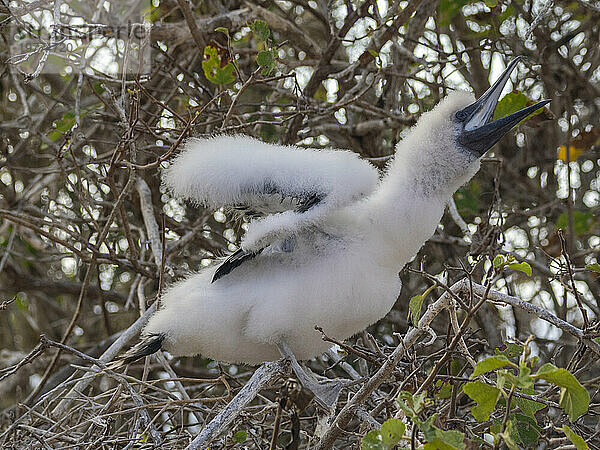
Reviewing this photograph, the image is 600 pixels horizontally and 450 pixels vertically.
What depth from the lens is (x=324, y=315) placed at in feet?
5.84

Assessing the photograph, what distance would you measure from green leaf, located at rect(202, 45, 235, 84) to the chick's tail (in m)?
0.83

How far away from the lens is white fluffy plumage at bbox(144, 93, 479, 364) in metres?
1.75

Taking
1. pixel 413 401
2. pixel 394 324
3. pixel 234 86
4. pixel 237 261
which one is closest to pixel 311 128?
pixel 234 86

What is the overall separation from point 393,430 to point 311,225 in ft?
2.28

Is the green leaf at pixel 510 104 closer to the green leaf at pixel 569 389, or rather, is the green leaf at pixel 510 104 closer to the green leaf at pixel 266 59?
the green leaf at pixel 266 59

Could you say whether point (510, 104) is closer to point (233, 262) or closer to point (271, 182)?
point (271, 182)

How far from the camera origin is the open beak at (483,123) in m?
1.85

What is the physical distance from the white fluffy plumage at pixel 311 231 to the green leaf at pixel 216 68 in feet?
1.57

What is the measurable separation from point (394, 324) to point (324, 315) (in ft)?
3.55

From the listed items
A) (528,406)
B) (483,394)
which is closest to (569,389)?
(483,394)

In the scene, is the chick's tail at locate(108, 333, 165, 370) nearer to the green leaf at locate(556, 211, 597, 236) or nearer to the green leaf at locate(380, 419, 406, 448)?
the green leaf at locate(380, 419, 406, 448)

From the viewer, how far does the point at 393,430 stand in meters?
1.18

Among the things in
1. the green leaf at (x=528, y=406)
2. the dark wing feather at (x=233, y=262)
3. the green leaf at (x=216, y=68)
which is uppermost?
the green leaf at (x=216, y=68)

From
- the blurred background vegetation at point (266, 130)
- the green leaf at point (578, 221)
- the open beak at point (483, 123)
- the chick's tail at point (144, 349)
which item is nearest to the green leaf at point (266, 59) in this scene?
the blurred background vegetation at point (266, 130)
